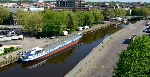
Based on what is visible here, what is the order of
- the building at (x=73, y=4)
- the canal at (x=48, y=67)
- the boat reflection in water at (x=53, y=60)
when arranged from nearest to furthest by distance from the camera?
the canal at (x=48, y=67), the boat reflection in water at (x=53, y=60), the building at (x=73, y=4)

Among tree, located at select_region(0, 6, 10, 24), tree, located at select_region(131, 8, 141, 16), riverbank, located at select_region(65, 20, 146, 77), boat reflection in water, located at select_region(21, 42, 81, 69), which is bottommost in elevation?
boat reflection in water, located at select_region(21, 42, 81, 69)

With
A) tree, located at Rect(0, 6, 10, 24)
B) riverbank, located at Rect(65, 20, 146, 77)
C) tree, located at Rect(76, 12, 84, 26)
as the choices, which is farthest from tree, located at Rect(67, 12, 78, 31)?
tree, located at Rect(0, 6, 10, 24)

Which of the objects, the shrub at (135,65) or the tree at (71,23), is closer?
the shrub at (135,65)

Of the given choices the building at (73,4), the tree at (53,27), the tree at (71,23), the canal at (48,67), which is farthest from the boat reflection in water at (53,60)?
the building at (73,4)

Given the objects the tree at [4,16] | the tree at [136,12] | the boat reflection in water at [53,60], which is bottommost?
the boat reflection in water at [53,60]

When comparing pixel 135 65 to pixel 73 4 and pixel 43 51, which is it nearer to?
pixel 43 51

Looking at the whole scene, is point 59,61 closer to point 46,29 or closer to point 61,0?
point 46,29

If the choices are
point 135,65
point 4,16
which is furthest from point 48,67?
point 4,16

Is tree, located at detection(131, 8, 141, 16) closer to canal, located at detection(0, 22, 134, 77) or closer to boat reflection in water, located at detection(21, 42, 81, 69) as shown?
boat reflection in water, located at detection(21, 42, 81, 69)

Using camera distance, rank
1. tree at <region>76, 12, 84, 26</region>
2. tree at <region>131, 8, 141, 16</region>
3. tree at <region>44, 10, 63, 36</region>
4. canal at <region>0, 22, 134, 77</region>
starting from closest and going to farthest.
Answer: canal at <region>0, 22, 134, 77</region>
tree at <region>44, 10, 63, 36</region>
tree at <region>76, 12, 84, 26</region>
tree at <region>131, 8, 141, 16</region>

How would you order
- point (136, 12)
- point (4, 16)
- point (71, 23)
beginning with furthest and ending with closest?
point (136, 12) < point (4, 16) < point (71, 23)

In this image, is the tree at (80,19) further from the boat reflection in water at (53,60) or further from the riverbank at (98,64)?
the riverbank at (98,64)

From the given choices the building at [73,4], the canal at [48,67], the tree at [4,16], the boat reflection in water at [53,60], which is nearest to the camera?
the canal at [48,67]

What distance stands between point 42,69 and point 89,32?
47196 millimetres
